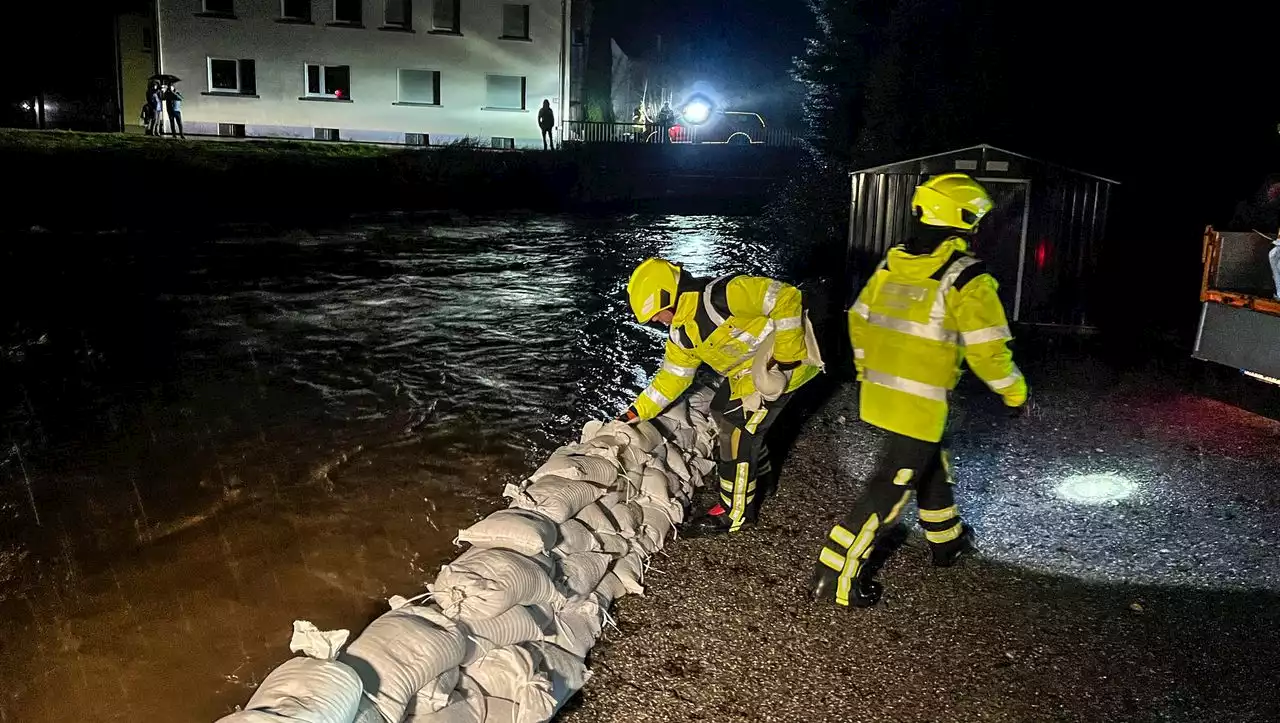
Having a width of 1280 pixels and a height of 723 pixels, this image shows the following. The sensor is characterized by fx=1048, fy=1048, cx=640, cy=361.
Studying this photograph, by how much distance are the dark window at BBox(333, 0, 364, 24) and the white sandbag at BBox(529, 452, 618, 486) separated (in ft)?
98.3

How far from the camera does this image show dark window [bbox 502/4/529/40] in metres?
32.6

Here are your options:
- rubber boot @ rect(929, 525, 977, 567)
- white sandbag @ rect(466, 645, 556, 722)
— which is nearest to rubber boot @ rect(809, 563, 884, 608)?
rubber boot @ rect(929, 525, 977, 567)

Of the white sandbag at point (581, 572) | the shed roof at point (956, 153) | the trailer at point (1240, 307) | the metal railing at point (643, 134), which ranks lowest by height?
the white sandbag at point (581, 572)

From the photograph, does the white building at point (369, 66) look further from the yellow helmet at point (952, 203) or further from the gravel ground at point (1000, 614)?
the yellow helmet at point (952, 203)

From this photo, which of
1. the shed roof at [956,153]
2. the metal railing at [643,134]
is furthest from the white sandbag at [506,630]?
the metal railing at [643,134]

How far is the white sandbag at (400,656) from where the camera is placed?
2951mm

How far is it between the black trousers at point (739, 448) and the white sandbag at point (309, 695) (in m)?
2.35

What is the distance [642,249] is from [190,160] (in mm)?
9997

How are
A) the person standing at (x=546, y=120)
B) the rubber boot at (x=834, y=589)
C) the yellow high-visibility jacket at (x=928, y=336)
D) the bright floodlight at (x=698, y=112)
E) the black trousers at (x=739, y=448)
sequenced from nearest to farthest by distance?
1. the yellow high-visibility jacket at (x=928, y=336)
2. the rubber boot at (x=834, y=589)
3. the black trousers at (x=739, y=448)
4. the person standing at (x=546, y=120)
5. the bright floodlight at (x=698, y=112)

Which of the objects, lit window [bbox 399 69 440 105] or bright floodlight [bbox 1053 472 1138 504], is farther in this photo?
lit window [bbox 399 69 440 105]

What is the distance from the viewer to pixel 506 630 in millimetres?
3420

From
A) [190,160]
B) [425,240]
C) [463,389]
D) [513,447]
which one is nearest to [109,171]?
[190,160]

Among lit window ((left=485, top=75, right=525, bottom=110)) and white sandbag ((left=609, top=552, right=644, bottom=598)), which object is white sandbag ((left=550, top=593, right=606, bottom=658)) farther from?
lit window ((left=485, top=75, right=525, bottom=110))

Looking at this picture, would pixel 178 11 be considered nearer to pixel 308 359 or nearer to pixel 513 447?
pixel 308 359
